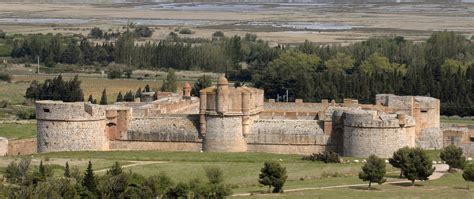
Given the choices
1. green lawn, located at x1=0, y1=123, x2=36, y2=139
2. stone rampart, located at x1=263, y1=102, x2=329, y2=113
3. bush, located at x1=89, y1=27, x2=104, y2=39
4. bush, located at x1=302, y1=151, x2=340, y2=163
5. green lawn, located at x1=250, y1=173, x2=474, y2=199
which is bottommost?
green lawn, located at x1=0, y1=123, x2=36, y2=139

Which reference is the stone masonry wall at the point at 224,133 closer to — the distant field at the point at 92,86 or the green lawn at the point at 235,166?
the green lawn at the point at 235,166

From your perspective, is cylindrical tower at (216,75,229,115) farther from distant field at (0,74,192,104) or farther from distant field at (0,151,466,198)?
distant field at (0,74,192,104)

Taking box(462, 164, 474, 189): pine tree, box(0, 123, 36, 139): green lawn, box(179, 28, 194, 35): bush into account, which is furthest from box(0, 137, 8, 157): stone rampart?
box(179, 28, 194, 35): bush

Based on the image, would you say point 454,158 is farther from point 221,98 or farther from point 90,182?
point 90,182

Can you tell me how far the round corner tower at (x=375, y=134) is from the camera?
54000mm

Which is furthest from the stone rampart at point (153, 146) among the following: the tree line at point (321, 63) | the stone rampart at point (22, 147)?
the tree line at point (321, 63)

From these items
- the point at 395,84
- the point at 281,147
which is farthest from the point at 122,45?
the point at 281,147

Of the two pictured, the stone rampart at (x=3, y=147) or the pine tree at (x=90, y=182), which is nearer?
the pine tree at (x=90, y=182)

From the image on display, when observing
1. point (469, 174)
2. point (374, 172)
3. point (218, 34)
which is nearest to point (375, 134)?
point (374, 172)

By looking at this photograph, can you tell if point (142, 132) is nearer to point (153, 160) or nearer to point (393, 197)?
point (153, 160)

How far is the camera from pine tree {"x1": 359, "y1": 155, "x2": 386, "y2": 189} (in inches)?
1838

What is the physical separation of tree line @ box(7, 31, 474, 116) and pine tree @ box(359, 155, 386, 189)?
26649mm

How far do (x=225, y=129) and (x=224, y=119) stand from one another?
0.41m

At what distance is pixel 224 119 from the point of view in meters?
55.9
